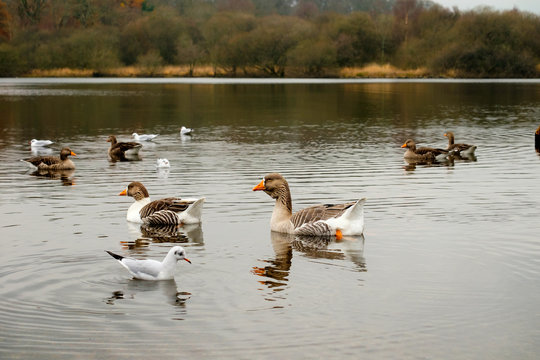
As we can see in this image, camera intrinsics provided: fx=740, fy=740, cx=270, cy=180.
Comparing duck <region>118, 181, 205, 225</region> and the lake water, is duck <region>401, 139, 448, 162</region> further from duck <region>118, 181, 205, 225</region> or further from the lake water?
duck <region>118, 181, 205, 225</region>

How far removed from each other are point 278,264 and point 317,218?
2.06 metres

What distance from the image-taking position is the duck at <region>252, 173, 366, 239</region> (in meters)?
13.1

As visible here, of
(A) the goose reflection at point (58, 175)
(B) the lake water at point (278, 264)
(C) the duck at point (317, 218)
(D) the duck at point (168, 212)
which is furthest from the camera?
(A) the goose reflection at point (58, 175)

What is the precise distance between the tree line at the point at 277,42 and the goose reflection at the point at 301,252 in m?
89.4

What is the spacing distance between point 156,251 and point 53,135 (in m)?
23.9

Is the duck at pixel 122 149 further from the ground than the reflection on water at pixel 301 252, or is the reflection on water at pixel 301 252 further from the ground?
the duck at pixel 122 149

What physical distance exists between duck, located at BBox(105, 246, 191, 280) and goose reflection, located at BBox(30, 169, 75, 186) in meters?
10.5

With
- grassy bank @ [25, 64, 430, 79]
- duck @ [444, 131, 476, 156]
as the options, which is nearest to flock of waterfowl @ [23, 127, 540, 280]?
duck @ [444, 131, 476, 156]

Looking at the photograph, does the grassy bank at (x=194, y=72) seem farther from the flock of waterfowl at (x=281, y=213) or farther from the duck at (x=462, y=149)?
the flock of waterfowl at (x=281, y=213)

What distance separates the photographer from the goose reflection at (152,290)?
9.75 metres

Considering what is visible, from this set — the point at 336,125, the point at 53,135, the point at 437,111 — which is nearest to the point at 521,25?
the point at 437,111

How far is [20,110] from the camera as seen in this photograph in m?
49.6

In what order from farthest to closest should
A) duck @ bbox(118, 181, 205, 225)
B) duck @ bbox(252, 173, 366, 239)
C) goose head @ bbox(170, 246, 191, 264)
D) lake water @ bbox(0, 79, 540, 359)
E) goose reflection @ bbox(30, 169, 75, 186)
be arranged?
A: goose reflection @ bbox(30, 169, 75, 186) → duck @ bbox(118, 181, 205, 225) → duck @ bbox(252, 173, 366, 239) → goose head @ bbox(170, 246, 191, 264) → lake water @ bbox(0, 79, 540, 359)

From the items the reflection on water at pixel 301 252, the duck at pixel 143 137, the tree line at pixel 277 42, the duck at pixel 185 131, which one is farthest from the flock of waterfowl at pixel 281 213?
the tree line at pixel 277 42
